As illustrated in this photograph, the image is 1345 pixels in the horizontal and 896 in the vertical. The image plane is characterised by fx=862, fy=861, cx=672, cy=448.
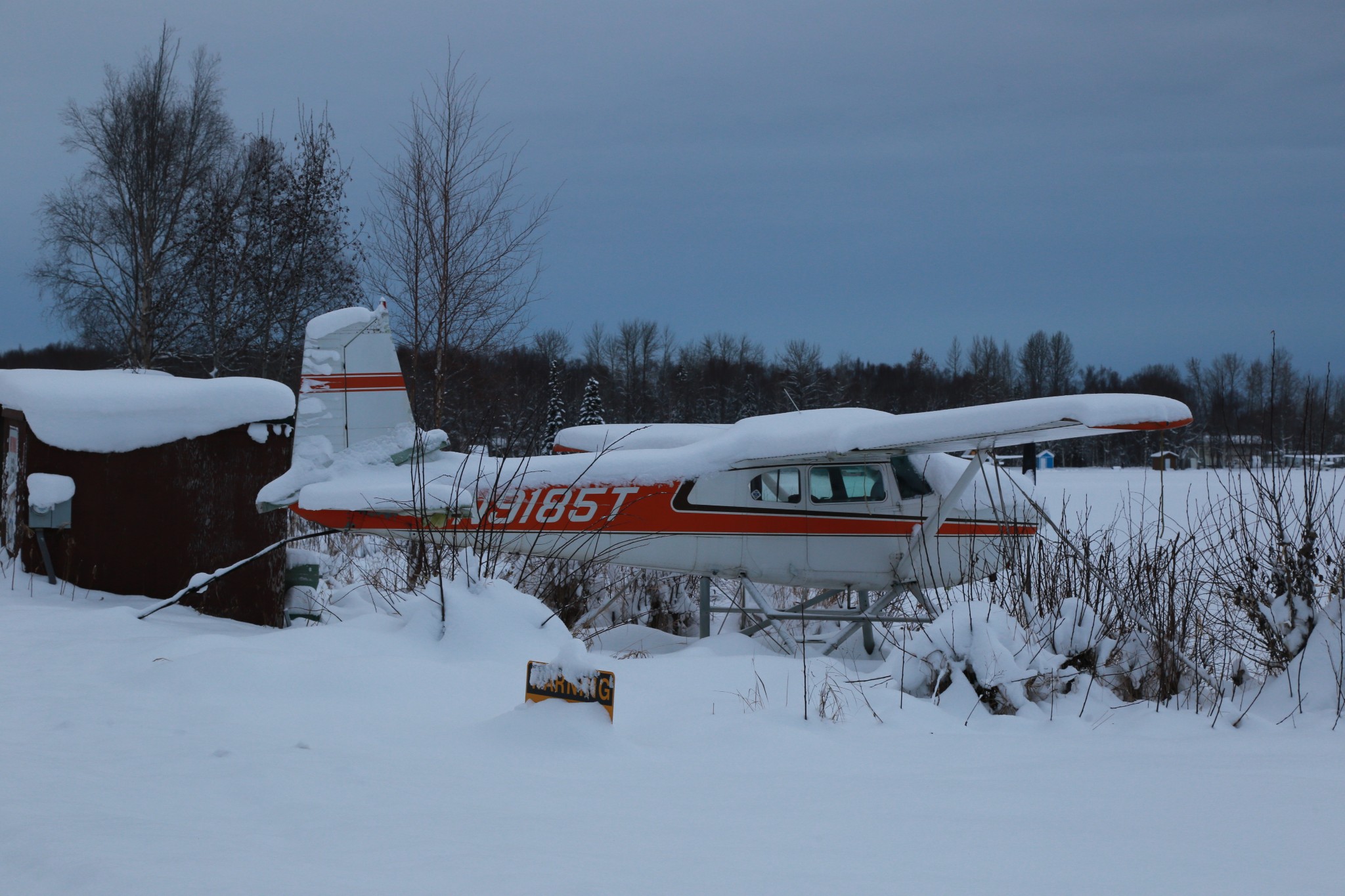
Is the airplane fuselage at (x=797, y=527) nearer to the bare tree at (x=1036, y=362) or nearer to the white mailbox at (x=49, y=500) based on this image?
the white mailbox at (x=49, y=500)

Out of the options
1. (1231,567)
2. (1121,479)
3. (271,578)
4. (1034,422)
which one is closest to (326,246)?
(271,578)

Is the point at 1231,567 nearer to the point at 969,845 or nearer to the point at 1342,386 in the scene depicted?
the point at 1342,386

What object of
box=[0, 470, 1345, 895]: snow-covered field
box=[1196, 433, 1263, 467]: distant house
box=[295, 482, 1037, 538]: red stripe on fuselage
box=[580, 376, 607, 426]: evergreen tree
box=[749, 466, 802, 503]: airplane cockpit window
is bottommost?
box=[0, 470, 1345, 895]: snow-covered field

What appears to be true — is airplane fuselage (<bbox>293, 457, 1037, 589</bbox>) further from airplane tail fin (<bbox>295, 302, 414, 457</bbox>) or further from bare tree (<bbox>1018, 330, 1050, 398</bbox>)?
bare tree (<bbox>1018, 330, 1050, 398</bbox>)

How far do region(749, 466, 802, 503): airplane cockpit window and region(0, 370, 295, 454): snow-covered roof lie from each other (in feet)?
13.0

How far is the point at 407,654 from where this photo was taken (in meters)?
4.11

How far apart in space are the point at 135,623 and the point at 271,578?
1259 millimetres

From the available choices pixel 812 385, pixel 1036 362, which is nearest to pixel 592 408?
pixel 812 385

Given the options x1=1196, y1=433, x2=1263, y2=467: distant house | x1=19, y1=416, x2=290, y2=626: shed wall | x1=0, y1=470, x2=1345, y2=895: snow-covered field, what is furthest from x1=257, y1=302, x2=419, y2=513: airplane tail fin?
x1=1196, y1=433, x2=1263, y2=467: distant house

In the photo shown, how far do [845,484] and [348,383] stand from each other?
4.30 m

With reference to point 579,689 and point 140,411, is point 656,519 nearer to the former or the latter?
point 140,411

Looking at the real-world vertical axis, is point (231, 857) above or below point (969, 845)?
above

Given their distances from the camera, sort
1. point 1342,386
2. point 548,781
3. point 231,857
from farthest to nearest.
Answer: point 1342,386, point 548,781, point 231,857

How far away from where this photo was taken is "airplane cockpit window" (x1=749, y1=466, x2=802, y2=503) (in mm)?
7762
